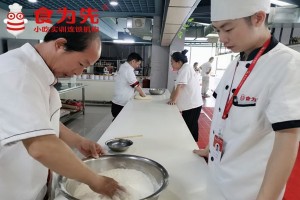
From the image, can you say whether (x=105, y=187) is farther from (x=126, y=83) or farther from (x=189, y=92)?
(x=126, y=83)

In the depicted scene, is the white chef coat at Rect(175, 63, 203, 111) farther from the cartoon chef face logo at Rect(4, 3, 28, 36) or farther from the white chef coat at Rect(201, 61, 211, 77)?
the white chef coat at Rect(201, 61, 211, 77)

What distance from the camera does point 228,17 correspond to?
1.01 meters

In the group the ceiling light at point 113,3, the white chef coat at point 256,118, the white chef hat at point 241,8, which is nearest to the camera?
the white chef coat at point 256,118

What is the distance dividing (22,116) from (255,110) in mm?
877

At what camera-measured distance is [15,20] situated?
628 centimetres

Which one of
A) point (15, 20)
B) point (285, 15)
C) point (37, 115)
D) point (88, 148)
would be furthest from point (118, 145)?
point (15, 20)

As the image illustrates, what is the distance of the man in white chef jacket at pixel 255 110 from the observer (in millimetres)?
818

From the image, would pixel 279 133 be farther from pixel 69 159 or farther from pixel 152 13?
pixel 152 13

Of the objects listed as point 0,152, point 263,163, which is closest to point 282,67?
point 263,163

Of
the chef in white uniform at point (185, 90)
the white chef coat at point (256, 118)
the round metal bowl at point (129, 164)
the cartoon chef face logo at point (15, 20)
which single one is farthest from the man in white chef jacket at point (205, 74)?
the round metal bowl at point (129, 164)

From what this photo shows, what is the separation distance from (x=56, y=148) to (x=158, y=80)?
20.3 ft

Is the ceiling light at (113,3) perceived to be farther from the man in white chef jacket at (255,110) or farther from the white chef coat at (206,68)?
the white chef coat at (206,68)

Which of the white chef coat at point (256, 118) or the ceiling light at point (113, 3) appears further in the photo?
the ceiling light at point (113, 3)

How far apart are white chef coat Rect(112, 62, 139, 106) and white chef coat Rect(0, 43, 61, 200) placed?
2.88 meters
